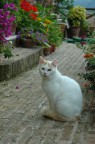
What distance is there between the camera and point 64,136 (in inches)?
184

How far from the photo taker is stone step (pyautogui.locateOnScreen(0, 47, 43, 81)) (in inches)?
313

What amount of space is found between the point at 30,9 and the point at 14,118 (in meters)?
6.05

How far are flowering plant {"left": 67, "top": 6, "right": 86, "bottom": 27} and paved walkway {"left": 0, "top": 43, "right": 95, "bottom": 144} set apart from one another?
10.2 metres

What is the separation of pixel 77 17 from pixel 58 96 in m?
12.8

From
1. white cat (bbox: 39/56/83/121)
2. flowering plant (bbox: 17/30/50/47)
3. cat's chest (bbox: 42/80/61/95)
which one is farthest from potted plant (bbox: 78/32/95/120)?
flowering plant (bbox: 17/30/50/47)

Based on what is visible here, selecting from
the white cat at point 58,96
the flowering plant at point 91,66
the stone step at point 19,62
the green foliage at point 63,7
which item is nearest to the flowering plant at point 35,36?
the stone step at point 19,62

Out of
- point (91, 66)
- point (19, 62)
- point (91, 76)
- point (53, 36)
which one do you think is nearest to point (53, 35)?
point (53, 36)

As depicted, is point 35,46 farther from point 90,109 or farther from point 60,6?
point 60,6

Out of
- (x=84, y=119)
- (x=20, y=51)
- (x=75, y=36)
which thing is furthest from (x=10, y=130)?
(x=75, y=36)

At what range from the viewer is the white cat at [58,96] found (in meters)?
5.21

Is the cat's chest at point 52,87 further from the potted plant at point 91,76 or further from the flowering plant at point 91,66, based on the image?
the flowering plant at point 91,66

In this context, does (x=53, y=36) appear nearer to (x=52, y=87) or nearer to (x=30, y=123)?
(x=52, y=87)

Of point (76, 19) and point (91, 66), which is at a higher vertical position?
point (91, 66)

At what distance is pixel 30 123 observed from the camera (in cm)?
518
